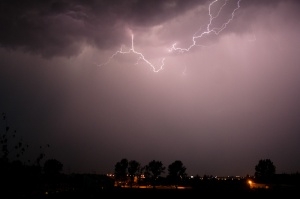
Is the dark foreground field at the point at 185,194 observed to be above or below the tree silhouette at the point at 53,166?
below

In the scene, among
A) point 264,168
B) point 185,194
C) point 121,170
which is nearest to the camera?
point 185,194

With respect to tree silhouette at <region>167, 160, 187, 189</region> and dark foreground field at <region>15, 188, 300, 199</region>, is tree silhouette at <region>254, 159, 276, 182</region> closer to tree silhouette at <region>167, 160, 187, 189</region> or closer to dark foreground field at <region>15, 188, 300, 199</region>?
tree silhouette at <region>167, 160, 187, 189</region>

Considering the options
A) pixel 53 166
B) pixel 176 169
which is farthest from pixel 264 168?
pixel 53 166

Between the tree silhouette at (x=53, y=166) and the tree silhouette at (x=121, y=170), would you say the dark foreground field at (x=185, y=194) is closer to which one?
the tree silhouette at (x=53, y=166)

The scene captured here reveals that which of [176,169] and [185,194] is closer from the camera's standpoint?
[185,194]

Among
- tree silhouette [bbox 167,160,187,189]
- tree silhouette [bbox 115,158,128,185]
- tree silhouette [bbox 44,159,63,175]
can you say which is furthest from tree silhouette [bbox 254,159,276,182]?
tree silhouette [bbox 44,159,63,175]

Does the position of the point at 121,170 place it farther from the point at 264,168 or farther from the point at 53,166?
the point at 264,168

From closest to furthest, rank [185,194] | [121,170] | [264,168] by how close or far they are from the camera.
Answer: [185,194] → [264,168] → [121,170]

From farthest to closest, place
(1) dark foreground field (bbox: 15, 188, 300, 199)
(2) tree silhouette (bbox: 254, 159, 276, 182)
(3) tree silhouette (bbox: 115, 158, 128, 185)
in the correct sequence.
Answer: (3) tree silhouette (bbox: 115, 158, 128, 185) → (2) tree silhouette (bbox: 254, 159, 276, 182) → (1) dark foreground field (bbox: 15, 188, 300, 199)

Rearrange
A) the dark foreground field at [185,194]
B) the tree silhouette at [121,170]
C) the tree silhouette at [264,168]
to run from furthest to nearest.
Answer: the tree silhouette at [121,170] < the tree silhouette at [264,168] < the dark foreground field at [185,194]

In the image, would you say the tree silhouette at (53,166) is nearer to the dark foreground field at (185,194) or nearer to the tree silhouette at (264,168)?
the tree silhouette at (264,168)

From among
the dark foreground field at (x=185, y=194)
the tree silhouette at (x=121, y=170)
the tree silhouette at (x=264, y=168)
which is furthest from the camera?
the tree silhouette at (x=121, y=170)

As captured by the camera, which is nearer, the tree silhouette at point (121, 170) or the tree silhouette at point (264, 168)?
the tree silhouette at point (264, 168)

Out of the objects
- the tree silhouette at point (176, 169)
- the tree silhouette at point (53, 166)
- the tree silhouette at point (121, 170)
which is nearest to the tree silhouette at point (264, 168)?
the tree silhouette at point (176, 169)
